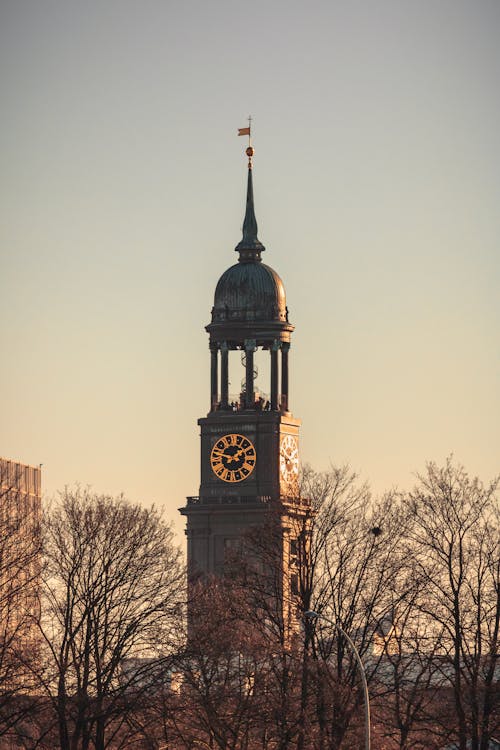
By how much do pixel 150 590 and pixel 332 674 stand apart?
7776 mm

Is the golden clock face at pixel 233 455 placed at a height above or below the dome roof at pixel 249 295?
below

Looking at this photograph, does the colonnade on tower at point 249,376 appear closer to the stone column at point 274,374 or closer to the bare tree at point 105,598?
the stone column at point 274,374

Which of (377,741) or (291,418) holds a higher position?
(291,418)

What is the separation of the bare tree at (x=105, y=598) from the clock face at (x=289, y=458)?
218 ft

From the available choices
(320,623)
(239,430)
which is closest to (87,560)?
(320,623)

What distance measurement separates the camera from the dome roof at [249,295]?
165 m

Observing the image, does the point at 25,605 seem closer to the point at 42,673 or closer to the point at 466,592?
the point at 42,673

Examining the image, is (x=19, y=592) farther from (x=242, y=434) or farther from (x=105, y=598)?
(x=242, y=434)

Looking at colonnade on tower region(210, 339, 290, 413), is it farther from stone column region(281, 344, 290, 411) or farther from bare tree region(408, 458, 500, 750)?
bare tree region(408, 458, 500, 750)

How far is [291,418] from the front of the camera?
164750mm

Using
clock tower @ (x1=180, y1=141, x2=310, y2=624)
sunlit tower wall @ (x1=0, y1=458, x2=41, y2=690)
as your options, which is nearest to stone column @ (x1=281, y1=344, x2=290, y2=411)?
clock tower @ (x1=180, y1=141, x2=310, y2=624)

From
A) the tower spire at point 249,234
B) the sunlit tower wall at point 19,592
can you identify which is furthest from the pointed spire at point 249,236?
the sunlit tower wall at point 19,592

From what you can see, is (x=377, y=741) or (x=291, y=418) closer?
(x=377, y=741)

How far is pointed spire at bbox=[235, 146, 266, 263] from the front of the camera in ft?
555
